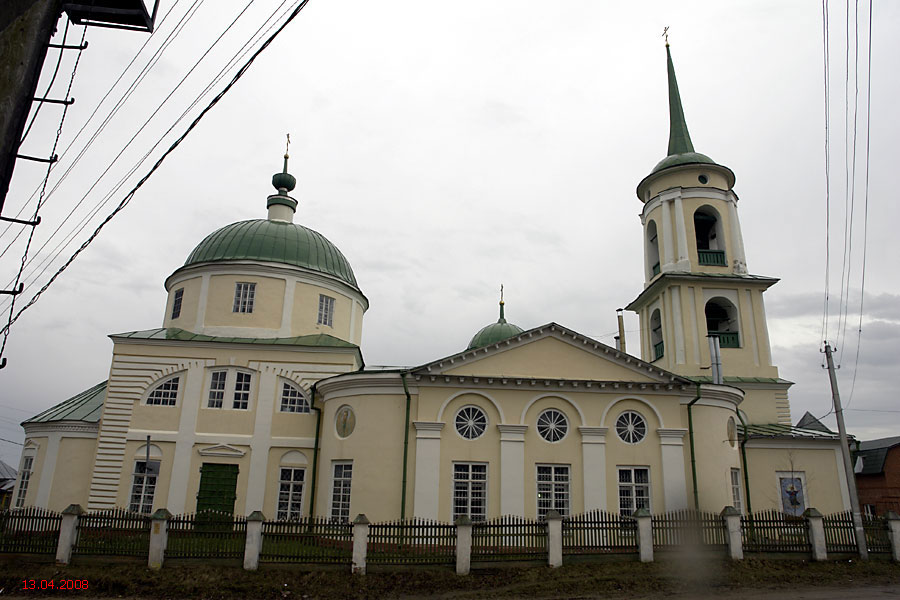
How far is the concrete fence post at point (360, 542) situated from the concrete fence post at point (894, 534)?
14.2 meters

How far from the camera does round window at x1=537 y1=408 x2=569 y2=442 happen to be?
19.7 metres

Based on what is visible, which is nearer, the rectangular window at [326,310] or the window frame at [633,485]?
the window frame at [633,485]

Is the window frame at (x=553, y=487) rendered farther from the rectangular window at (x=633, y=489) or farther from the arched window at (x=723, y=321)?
the arched window at (x=723, y=321)

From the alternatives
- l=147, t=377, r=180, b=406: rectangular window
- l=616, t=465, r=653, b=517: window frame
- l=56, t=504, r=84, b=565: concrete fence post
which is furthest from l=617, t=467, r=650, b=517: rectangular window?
l=147, t=377, r=180, b=406: rectangular window

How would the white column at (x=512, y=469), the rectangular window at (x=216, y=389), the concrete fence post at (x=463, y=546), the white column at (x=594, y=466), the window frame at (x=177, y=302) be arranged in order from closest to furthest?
the concrete fence post at (x=463, y=546) → the white column at (x=512, y=469) → the white column at (x=594, y=466) → the rectangular window at (x=216, y=389) → the window frame at (x=177, y=302)

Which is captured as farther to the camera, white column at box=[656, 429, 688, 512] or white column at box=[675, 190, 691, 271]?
white column at box=[675, 190, 691, 271]

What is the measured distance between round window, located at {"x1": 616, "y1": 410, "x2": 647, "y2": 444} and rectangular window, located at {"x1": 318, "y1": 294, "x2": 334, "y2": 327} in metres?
12.5

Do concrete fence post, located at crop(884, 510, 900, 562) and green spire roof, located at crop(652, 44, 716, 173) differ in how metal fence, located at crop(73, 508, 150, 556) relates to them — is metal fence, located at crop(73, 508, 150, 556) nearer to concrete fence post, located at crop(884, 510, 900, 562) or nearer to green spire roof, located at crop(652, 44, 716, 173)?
concrete fence post, located at crop(884, 510, 900, 562)

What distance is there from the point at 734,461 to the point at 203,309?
2019 centimetres

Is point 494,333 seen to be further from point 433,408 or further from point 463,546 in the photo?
point 463,546

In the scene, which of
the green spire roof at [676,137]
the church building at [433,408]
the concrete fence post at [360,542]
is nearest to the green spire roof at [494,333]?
the church building at [433,408]

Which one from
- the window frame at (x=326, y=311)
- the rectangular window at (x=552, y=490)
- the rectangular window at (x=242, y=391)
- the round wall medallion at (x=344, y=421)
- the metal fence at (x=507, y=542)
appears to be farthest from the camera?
the window frame at (x=326, y=311)

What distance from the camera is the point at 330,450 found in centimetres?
2022

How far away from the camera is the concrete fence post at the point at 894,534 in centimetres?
1689
